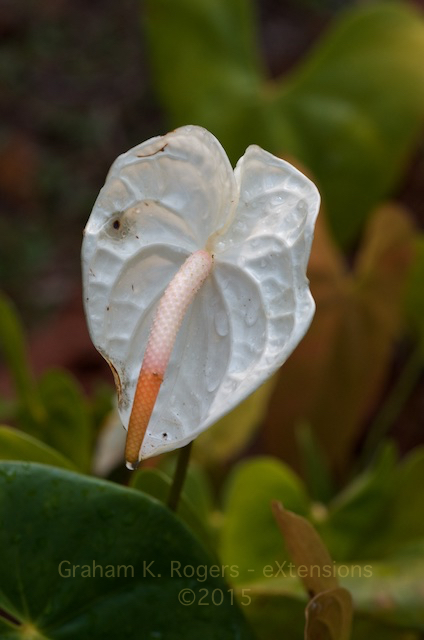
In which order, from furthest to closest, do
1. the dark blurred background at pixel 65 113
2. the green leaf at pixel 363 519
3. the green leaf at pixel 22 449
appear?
the dark blurred background at pixel 65 113, the green leaf at pixel 363 519, the green leaf at pixel 22 449

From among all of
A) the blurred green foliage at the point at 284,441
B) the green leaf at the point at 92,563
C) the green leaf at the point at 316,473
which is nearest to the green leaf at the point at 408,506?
the blurred green foliage at the point at 284,441

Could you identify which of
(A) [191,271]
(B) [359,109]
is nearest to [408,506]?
(A) [191,271]

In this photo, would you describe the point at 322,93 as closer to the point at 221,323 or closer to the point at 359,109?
the point at 359,109

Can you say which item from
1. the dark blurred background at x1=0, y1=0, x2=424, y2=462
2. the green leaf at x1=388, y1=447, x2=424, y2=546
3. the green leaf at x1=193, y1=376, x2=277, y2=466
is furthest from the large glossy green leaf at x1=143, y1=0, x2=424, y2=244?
the dark blurred background at x1=0, y1=0, x2=424, y2=462

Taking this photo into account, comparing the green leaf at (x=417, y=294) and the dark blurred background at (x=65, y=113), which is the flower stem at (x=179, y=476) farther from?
the dark blurred background at (x=65, y=113)

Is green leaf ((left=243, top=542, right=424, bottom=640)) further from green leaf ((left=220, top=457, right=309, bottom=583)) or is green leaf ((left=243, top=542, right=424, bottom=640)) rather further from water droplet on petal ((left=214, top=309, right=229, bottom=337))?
water droplet on petal ((left=214, top=309, right=229, bottom=337))

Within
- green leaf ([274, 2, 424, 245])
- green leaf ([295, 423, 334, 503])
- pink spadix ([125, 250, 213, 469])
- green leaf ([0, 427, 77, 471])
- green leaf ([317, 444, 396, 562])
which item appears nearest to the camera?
pink spadix ([125, 250, 213, 469])
